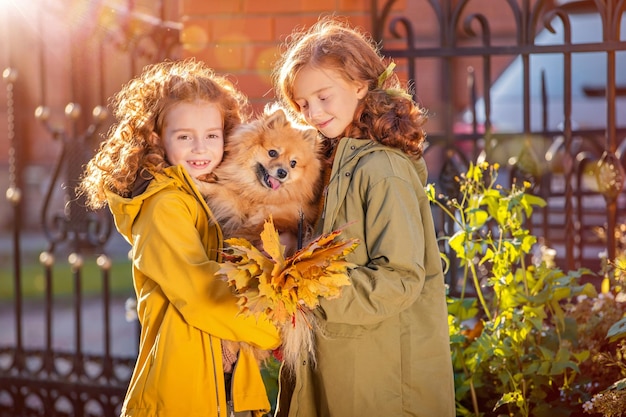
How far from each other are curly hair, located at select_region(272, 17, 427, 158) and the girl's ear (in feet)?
0.03

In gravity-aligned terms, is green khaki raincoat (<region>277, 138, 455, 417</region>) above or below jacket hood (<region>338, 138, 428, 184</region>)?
below

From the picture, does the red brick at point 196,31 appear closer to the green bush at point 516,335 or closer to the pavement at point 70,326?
the green bush at point 516,335

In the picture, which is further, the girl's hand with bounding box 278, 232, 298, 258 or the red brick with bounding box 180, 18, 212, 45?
the red brick with bounding box 180, 18, 212, 45

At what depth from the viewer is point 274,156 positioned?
2613 mm

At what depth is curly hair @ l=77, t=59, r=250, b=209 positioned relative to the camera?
2.54m

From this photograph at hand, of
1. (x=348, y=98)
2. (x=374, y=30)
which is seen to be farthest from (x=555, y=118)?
(x=348, y=98)

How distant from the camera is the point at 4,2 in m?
4.64

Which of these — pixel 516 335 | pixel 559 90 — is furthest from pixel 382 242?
pixel 559 90

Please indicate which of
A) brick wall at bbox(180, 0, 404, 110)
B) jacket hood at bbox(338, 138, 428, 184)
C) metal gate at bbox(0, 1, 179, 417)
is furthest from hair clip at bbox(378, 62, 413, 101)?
metal gate at bbox(0, 1, 179, 417)

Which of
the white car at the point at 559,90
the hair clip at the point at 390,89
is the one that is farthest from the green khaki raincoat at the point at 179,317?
the white car at the point at 559,90

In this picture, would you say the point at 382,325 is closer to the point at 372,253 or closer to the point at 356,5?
the point at 372,253

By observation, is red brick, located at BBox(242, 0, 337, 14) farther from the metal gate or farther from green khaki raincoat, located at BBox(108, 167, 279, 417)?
green khaki raincoat, located at BBox(108, 167, 279, 417)

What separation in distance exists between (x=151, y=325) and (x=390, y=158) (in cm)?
88

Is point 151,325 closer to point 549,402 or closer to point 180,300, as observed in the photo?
point 180,300
